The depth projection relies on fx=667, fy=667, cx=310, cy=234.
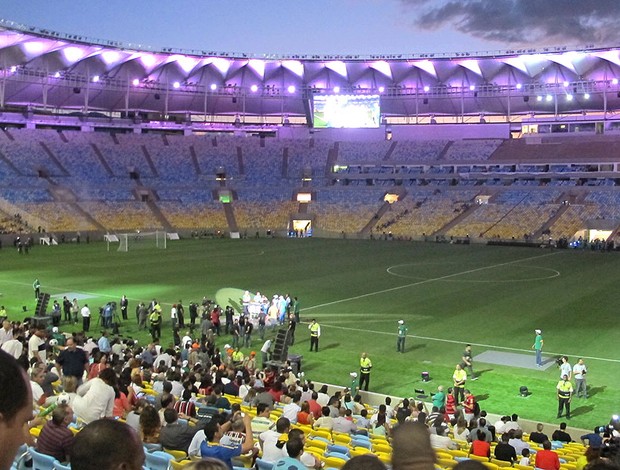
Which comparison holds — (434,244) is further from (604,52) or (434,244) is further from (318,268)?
(604,52)

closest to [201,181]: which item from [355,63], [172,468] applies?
[355,63]

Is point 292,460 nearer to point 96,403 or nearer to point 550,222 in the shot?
point 96,403

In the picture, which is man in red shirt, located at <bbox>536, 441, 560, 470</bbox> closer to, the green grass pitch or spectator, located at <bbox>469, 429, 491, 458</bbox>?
spectator, located at <bbox>469, 429, 491, 458</bbox>

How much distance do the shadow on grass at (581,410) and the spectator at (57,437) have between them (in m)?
14.3

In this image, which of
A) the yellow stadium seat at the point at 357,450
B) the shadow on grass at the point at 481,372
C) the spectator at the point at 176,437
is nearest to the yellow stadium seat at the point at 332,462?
the yellow stadium seat at the point at 357,450

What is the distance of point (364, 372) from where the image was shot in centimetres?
1942

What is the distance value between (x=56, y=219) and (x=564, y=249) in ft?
161

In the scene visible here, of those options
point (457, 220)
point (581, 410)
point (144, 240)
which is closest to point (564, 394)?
point (581, 410)

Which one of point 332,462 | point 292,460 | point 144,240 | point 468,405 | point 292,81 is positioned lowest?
point 468,405

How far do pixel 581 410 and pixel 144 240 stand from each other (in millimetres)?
52196

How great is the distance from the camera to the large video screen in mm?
88625

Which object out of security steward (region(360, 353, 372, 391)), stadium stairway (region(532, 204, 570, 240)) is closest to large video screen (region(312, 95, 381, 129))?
stadium stairway (region(532, 204, 570, 240))

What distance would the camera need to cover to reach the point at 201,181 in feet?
274

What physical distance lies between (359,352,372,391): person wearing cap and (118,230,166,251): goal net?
140ft
